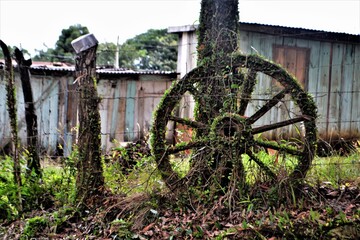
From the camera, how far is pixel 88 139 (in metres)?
5.98

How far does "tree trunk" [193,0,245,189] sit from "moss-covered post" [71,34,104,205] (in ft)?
4.40

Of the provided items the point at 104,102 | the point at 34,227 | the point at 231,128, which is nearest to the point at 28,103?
the point at 34,227

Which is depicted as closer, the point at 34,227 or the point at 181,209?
the point at 181,209

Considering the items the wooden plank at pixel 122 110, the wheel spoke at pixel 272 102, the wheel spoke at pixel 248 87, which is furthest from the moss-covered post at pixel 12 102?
the wooden plank at pixel 122 110

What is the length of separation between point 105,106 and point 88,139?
715cm

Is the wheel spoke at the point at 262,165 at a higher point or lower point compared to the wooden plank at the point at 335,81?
lower

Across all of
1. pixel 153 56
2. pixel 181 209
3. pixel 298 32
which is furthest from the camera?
pixel 153 56

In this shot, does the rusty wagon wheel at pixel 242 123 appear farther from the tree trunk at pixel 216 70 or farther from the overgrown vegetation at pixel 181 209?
the overgrown vegetation at pixel 181 209

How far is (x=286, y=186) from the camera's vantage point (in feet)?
17.0

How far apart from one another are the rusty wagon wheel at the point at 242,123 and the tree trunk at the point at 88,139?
808 mm

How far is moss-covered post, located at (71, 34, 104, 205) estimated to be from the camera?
5934 millimetres

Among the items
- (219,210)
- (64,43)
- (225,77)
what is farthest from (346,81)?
(64,43)

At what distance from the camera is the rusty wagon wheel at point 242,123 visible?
17.8 feet

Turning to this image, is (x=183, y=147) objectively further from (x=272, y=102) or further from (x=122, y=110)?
(x=122, y=110)
